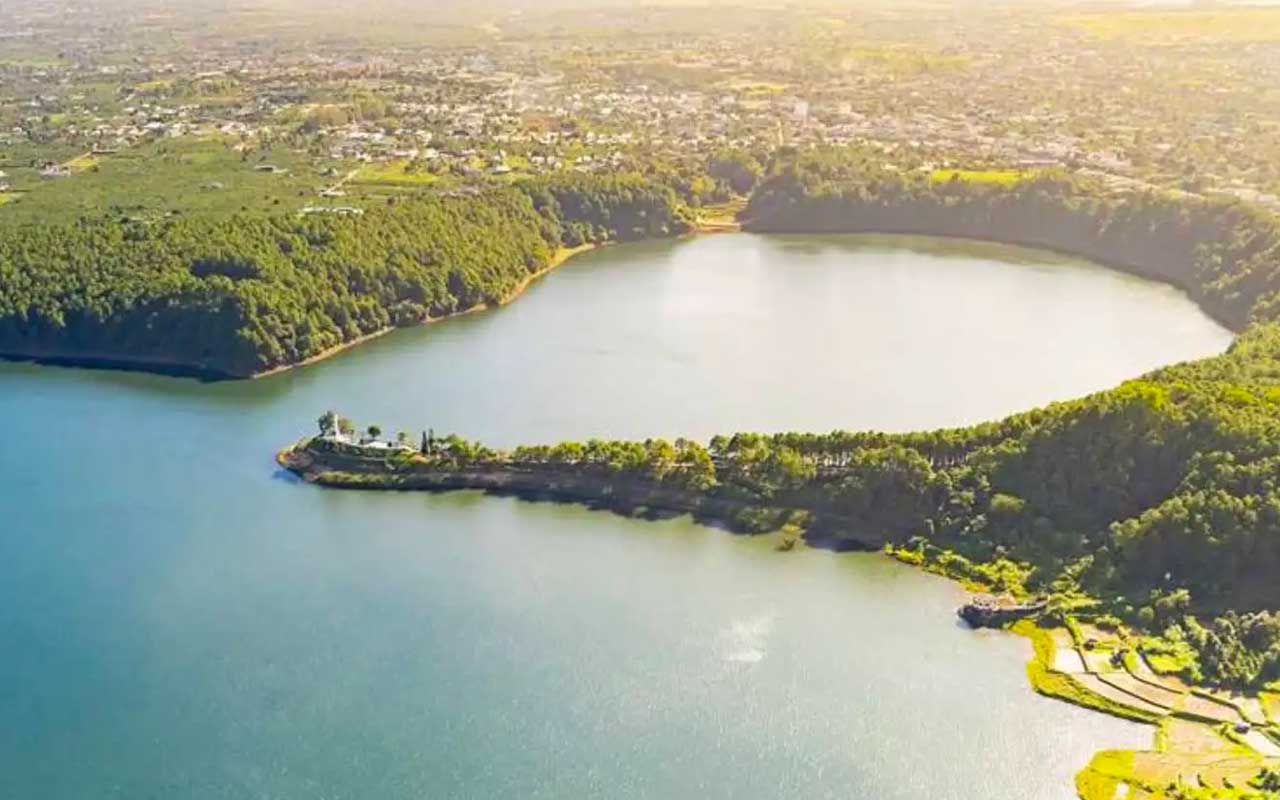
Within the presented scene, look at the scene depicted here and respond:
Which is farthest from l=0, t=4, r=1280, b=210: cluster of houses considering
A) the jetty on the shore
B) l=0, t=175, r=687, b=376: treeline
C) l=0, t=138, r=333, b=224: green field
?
the jetty on the shore

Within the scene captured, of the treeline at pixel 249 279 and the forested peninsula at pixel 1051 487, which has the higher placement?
the forested peninsula at pixel 1051 487

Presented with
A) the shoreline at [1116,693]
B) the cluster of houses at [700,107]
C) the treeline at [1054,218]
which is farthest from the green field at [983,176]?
the shoreline at [1116,693]

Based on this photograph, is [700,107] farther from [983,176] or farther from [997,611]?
[997,611]

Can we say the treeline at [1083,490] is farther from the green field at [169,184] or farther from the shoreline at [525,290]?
the green field at [169,184]

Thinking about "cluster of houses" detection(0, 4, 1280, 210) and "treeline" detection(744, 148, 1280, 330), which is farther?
"cluster of houses" detection(0, 4, 1280, 210)

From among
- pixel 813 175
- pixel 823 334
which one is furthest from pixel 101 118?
pixel 823 334

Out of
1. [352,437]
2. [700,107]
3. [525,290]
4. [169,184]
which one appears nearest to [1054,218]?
[525,290]

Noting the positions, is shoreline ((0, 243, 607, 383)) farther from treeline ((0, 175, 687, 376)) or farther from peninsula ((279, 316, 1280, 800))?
peninsula ((279, 316, 1280, 800))
